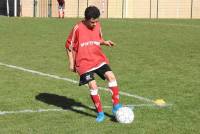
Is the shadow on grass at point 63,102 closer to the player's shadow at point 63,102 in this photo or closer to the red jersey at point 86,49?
the player's shadow at point 63,102

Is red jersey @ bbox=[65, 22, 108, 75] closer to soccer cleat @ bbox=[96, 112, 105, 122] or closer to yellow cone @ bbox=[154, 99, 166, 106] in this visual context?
soccer cleat @ bbox=[96, 112, 105, 122]

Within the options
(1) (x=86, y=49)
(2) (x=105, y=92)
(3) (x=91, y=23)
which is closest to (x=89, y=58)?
(1) (x=86, y=49)

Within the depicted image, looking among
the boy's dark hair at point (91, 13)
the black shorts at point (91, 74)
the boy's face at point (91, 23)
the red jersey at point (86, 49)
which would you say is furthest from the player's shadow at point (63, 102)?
the boy's dark hair at point (91, 13)

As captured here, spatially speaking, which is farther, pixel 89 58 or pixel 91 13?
pixel 89 58

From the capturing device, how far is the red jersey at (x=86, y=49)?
9.04 metres

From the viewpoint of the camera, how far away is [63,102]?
1055 cm

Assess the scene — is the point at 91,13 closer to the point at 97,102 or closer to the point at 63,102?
the point at 97,102

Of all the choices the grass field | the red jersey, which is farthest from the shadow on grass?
the red jersey

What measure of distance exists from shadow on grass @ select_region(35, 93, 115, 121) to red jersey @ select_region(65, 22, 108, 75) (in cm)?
84

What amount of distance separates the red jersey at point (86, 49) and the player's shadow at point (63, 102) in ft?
2.80

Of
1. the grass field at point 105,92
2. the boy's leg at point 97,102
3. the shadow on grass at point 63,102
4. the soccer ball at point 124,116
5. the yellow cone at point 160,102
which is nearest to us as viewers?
the grass field at point 105,92

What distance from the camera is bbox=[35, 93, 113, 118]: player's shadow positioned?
9852 millimetres

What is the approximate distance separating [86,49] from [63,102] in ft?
5.90

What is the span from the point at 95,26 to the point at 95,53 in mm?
419
